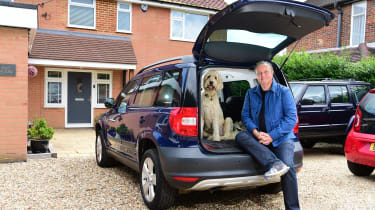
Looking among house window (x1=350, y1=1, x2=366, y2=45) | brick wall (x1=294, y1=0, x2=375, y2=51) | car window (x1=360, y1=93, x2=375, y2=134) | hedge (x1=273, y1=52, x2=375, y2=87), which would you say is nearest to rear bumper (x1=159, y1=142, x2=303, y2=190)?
car window (x1=360, y1=93, x2=375, y2=134)

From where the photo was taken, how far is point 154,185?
3.82m

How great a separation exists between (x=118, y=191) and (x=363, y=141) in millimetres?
3963

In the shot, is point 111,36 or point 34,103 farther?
point 111,36

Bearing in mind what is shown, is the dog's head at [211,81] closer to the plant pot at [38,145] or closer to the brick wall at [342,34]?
the plant pot at [38,145]

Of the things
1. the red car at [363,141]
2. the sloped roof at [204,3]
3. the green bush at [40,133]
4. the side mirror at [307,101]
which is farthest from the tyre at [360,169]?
the sloped roof at [204,3]

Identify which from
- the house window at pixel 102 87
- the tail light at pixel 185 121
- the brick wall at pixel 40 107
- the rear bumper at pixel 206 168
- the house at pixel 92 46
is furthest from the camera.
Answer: the house window at pixel 102 87

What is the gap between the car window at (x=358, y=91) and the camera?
830 cm

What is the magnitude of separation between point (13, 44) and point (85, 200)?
3.85 m

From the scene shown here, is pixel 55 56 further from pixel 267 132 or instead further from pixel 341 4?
pixel 341 4

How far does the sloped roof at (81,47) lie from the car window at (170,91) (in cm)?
903

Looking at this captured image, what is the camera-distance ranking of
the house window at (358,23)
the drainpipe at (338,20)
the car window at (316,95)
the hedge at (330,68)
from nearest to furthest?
the car window at (316,95) → the hedge at (330,68) → the house window at (358,23) → the drainpipe at (338,20)

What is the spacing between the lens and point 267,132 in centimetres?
378

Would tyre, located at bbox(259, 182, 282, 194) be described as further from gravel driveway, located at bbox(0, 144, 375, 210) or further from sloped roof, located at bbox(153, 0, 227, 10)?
sloped roof, located at bbox(153, 0, 227, 10)

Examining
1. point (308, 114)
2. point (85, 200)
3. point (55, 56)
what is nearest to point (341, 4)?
point (308, 114)
